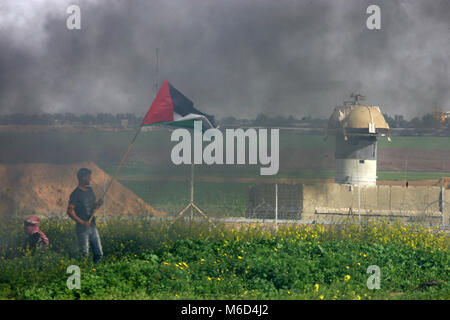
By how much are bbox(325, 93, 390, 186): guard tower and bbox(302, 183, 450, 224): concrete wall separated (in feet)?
1.94

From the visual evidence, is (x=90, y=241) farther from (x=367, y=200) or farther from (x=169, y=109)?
(x=367, y=200)

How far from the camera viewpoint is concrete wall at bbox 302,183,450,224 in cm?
2122

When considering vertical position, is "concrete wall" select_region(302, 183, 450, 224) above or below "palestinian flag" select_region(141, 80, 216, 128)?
below

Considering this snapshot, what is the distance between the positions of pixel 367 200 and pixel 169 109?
11672 millimetres

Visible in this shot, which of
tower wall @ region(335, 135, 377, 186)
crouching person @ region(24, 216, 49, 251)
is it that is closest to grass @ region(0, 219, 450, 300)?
crouching person @ region(24, 216, 49, 251)

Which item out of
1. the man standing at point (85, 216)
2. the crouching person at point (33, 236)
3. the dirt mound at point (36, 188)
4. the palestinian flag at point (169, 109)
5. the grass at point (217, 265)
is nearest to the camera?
the grass at point (217, 265)

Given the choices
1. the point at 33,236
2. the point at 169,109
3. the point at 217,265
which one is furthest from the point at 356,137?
the point at 33,236

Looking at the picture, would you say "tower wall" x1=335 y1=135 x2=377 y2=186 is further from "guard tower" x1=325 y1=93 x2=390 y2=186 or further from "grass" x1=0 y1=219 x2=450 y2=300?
"grass" x1=0 y1=219 x2=450 y2=300

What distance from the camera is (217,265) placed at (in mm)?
10281

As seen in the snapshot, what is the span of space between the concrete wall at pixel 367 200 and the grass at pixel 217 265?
730 centimetres

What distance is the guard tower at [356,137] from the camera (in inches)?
873

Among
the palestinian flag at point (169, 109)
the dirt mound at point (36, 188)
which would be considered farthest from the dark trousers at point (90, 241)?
the palestinian flag at point (169, 109)

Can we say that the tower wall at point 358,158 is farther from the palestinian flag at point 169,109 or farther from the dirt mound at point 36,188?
the palestinian flag at point 169,109
